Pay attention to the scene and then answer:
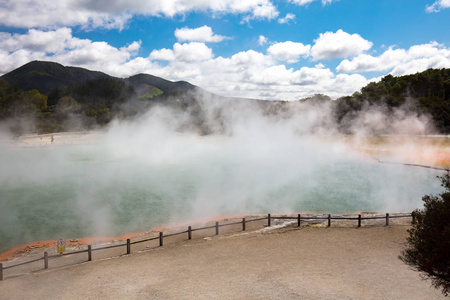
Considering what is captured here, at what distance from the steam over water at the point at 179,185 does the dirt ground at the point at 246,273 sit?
4107 millimetres

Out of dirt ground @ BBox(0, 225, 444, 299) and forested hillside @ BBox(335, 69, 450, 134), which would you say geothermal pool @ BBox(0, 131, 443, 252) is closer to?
dirt ground @ BBox(0, 225, 444, 299)

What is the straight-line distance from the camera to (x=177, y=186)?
19.3m

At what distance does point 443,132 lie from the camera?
137ft

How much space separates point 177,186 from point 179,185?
25cm

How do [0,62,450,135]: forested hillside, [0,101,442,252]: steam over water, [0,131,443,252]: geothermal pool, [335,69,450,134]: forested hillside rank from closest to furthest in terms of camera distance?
[0,131,443,252]: geothermal pool < [0,101,442,252]: steam over water < [0,62,450,135]: forested hillside < [335,69,450,134]: forested hillside

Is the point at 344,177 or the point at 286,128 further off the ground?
the point at 286,128

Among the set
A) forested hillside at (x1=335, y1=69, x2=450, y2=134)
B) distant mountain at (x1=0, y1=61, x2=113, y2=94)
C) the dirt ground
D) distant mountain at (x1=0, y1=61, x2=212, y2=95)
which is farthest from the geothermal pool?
distant mountain at (x1=0, y1=61, x2=113, y2=94)

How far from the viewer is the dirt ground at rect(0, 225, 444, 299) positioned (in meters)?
6.86

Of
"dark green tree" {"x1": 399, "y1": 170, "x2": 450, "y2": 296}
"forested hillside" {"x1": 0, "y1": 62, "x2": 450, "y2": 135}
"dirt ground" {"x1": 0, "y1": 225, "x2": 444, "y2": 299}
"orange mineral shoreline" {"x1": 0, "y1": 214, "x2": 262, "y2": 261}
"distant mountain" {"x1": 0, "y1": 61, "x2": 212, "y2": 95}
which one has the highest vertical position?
"distant mountain" {"x1": 0, "y1": 61, "x2": 212, "y2": 95}

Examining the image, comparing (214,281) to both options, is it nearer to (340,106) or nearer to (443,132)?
(340,106)

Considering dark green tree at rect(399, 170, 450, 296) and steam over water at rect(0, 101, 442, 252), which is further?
steam over water at rect(0, 101, 442, 252)

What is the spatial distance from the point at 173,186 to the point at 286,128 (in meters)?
25.6

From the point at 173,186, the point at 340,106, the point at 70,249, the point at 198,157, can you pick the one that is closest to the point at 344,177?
the point at 173,186

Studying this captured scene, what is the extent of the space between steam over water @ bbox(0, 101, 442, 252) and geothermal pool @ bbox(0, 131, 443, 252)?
5 centimetres
